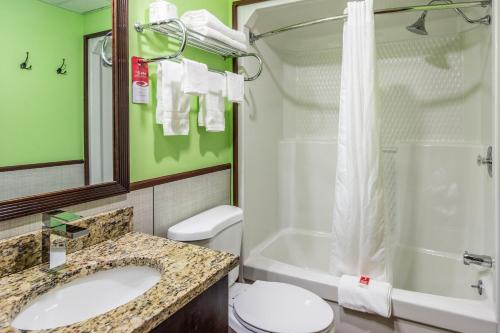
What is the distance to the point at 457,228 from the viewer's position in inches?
89.4

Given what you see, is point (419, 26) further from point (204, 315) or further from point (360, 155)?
point (204, 315)

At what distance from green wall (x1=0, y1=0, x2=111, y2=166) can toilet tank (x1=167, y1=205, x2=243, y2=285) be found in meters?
0.56

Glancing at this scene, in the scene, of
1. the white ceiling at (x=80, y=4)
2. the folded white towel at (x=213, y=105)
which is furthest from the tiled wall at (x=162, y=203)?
the white ceiling at (x=80, y=4)

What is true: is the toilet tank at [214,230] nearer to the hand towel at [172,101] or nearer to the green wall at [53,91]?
the green wall at [53,91]

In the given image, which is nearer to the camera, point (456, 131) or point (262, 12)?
point (262, 12)

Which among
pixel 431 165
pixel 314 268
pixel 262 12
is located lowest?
pixel 314 268

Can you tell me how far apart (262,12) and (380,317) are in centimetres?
182

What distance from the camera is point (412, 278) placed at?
233cm

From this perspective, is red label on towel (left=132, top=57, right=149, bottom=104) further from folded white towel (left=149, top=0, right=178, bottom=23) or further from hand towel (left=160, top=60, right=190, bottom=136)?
folded white towel (left=149, top=0, right=178, bottom=23)

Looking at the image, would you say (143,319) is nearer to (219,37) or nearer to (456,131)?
(219,37)

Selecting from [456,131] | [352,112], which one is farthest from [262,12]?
[456,131]

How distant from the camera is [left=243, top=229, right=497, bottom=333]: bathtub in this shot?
1.49 metres

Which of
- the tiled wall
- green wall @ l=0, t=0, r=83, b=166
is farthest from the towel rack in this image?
the tiled wall

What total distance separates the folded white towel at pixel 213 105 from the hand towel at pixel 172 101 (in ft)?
0.49
